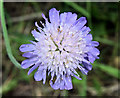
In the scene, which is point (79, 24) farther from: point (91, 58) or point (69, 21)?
point (91, 58)

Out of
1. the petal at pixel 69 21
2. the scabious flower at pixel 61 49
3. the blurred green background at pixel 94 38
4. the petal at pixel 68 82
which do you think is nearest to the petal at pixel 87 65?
the scabious flower at pixel 61 49

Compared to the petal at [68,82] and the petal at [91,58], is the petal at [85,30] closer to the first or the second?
Result: the petal at [91,58]

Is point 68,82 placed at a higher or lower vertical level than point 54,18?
lower

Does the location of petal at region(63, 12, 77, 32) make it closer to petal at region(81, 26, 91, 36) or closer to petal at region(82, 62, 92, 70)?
petal at region(81, 26, 91, 36)

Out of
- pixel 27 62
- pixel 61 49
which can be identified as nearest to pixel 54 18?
pixel 61 49

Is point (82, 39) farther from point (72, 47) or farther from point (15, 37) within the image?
point (15, 37)

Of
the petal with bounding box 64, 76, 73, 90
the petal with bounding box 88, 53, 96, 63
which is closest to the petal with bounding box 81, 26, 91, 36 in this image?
the petal with bounding box 88, 53, 96, 63
